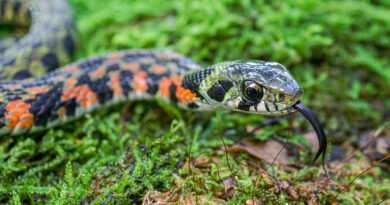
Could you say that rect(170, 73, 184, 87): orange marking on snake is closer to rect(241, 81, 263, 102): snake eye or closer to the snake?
the snake

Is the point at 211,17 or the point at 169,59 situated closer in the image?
the point at 169,59

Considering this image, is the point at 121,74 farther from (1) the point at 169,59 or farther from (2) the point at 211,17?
(2) the point at 211,17

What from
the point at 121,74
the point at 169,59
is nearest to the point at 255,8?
the point at 169,59

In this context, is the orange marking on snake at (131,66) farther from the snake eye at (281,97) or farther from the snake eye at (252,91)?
the snake eye at (281,97)

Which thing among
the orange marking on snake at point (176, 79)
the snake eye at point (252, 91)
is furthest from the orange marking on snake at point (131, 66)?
the snake eye at point (252, 91)

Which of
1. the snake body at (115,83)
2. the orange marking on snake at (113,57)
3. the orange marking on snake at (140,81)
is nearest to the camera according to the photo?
the snake body at (115,83)

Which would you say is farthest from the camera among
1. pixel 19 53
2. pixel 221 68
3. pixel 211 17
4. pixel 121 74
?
pixel 211 17
